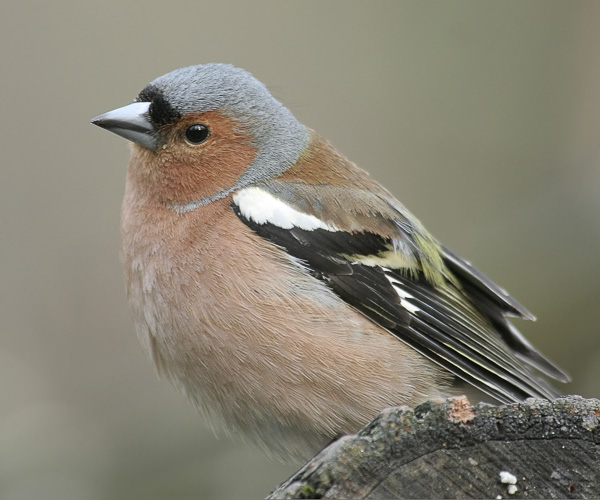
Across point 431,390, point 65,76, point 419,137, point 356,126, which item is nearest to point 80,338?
point 65,76

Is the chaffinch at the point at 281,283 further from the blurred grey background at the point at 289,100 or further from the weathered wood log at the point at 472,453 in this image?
the blurred grey background at the point at 289,100

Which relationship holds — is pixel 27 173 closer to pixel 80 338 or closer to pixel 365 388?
pixel 80 338

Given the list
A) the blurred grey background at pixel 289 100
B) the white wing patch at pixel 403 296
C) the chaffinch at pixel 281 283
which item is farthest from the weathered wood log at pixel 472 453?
the blurred grey background at pixel 289 100

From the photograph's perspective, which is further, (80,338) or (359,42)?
(359,42)

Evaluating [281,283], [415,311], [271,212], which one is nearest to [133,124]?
[271,212]

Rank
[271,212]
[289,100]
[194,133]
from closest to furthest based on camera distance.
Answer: [271,212], [194,133], [289,100]

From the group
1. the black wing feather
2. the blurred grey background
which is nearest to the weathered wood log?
the black wing feather

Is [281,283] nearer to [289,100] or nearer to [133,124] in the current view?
[133,124]
